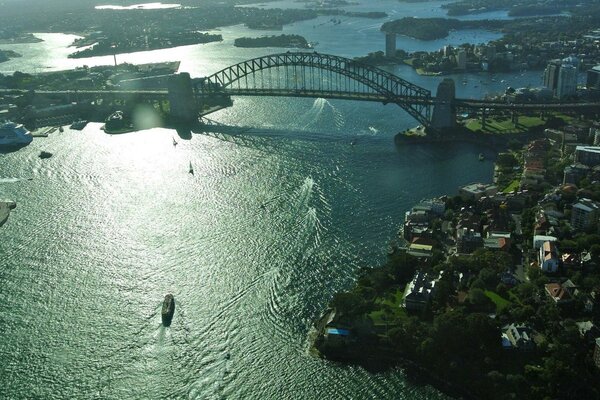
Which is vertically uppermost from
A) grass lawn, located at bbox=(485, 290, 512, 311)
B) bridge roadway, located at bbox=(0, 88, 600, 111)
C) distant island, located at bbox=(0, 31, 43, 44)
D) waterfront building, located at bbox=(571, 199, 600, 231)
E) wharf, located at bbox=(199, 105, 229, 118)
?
distant island, located at bbox=(0, 31, 43, 44)

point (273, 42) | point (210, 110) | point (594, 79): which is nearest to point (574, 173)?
point (594, 79)

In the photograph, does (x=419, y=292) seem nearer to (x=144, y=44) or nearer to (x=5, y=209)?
(x=5, y=209)

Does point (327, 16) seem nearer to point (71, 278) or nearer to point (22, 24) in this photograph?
point (22, 24)

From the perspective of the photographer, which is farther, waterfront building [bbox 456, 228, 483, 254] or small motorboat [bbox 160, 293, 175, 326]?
waterfront building [bbox 456, 228, 483, 254]

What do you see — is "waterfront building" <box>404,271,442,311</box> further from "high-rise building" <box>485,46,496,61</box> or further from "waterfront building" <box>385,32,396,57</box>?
"waterfront building" <box>385,32,396,57</box>

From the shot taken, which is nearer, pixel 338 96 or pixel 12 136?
pixel 12 136

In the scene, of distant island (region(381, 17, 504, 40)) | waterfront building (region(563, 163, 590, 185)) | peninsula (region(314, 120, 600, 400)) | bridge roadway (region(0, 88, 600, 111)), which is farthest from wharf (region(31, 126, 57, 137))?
distant island (region(381, 17, 504, 40))
